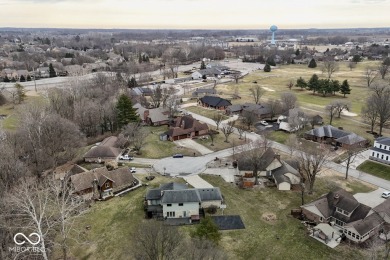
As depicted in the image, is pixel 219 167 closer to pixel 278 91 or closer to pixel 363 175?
pixel 363 175

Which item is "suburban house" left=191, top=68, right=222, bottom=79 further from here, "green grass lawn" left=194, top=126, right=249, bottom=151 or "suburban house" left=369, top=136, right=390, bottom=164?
"suburban house" left=369, top=136, right=390, bottom=164

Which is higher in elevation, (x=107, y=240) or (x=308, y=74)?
(x=308, y=74)

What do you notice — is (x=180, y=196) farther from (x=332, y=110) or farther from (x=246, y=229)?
(x=332, y=110)

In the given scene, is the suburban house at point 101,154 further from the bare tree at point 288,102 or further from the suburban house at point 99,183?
the bare tree at point 288,102

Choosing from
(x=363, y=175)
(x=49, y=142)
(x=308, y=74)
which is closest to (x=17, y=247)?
(x=49, y=142)

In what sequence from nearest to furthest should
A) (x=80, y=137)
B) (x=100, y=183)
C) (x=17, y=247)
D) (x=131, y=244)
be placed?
(x=17, y=247), (x=131, y=244), (x=100, y=183), (x=80, y=137)

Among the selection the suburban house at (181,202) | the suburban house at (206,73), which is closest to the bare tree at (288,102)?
the suburban house at (181,202)

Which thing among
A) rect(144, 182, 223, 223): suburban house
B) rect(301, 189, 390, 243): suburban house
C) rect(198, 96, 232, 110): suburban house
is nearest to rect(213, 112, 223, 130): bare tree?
rect(198, 96, 232, 110): suburban house
